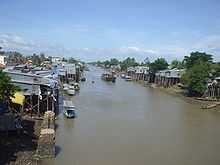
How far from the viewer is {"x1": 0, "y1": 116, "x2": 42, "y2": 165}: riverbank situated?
15587 millimetres

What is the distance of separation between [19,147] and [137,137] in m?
9.41

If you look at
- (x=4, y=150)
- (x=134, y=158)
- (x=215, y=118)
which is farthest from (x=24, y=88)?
(x=215, y=118)

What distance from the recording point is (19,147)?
1744cm

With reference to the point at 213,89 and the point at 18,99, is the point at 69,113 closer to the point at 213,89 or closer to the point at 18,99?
the point at 18,99

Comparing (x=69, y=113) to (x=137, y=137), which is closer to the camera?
(x=137, y=137)

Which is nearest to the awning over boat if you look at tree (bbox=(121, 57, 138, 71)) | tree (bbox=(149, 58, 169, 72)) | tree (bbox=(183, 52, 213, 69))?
tree (bbox=(183, 52, 213, 69))

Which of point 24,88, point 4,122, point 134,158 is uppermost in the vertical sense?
point 24,88

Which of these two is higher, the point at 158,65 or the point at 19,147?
the point at 158,65

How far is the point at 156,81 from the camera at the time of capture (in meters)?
77.7

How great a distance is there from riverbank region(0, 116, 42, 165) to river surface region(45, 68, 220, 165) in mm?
1570

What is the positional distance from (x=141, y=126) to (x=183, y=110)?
12624 millimetres

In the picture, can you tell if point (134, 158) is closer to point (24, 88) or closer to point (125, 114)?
point (24, 88)

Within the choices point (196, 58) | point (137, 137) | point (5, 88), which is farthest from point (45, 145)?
point (196, 58)

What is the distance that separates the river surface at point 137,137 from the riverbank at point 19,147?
157 cm
